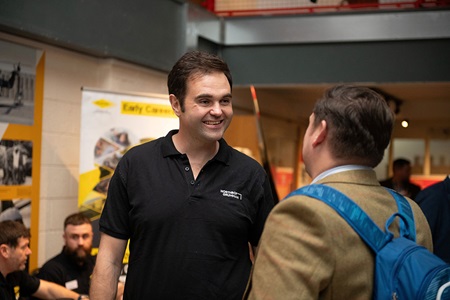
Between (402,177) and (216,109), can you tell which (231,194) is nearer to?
(216,109)

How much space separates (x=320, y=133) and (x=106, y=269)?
1027mm

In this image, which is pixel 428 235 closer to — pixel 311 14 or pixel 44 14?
pixel 44 14

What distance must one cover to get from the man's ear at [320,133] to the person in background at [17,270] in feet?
9.01

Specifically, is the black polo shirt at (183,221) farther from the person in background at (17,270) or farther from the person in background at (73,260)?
the person in background at (73,260)

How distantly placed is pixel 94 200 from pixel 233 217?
114 inches

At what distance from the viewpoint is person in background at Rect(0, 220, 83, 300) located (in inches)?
162

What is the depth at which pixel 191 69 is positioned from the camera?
2361 mm

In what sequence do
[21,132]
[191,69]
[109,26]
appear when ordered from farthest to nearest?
[109,26] < [21,132] < [191,69]

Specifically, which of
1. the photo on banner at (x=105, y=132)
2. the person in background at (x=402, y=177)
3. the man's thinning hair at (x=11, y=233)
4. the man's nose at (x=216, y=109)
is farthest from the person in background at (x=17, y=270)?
the person in background at (x=402, y=177)

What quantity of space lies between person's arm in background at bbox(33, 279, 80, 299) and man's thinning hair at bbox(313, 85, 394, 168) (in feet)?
10.9

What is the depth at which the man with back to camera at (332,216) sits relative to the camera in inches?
56.9

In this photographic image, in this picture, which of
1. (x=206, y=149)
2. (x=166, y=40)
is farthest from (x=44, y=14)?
(x=206, y=149)

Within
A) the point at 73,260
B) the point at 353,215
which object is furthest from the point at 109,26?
the point at 353,215

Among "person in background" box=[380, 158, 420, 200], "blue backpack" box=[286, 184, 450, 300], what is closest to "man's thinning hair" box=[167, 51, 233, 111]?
"blue backpack" box=[286, 184, 450, 300]
